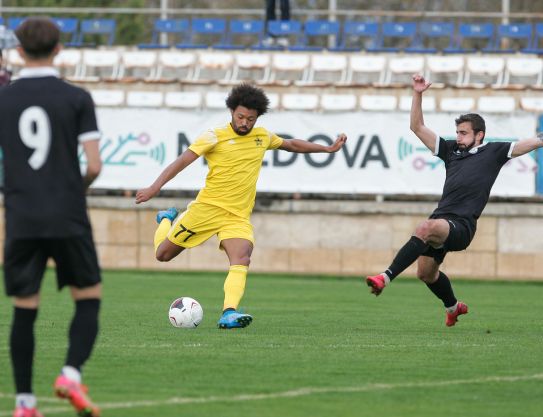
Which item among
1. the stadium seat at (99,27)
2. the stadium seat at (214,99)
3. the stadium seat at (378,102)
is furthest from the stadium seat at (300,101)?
the stadium seat at (99,27)

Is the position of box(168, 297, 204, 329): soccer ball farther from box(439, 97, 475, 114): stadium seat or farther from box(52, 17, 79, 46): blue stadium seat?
box(52, 17, 79, 46): blue stadium seat

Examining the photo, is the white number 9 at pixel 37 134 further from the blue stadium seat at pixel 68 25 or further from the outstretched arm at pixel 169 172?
the blue stadium seat at pixel 68 25

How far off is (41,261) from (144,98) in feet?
55.0

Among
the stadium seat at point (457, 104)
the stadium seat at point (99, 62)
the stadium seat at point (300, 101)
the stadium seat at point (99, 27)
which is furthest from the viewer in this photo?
the stadium seat at point (99, 27)

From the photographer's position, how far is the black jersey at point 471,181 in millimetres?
11117

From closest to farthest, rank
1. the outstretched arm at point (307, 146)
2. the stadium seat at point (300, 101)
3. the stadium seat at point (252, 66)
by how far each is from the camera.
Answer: the outstretched arm at point (307, 146), the stadium seat at point (300, 101), the stadium seat at point (252, 66)

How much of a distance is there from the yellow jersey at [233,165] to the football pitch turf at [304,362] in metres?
1.12

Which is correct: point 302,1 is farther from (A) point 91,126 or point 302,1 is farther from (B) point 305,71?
(A) point 91,126

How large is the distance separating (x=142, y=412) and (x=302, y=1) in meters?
29.2

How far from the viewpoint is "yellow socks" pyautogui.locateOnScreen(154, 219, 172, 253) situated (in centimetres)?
1151

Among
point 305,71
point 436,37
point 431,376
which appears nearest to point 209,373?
point 431,376

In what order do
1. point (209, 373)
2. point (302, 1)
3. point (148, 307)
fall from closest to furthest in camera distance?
point (209, 373) → point (148, 307) → point (302, 1)

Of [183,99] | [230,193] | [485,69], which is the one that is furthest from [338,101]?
[230,193]

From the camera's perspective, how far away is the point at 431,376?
7953 millimetres
